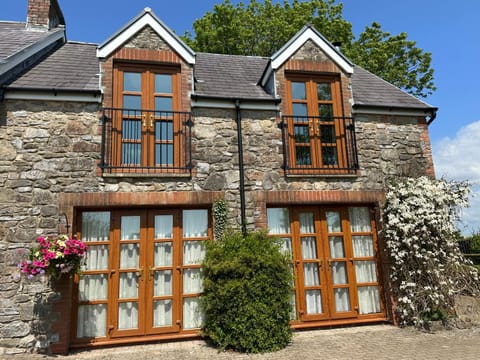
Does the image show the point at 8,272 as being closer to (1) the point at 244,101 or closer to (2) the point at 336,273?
(1) the point at 244,101

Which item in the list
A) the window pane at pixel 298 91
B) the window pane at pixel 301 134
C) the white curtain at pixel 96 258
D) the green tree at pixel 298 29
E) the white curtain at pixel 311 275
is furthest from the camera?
the green tree at pixel 298 29

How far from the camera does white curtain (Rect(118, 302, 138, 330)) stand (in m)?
5.97

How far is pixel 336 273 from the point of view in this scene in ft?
22.6

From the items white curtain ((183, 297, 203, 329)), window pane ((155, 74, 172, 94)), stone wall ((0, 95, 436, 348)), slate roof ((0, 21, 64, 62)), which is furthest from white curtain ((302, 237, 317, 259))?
slate roof ((0, 21, 64, 62))

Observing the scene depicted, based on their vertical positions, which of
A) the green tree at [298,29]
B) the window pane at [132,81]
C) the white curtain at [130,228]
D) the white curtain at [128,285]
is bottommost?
the white curtain at [128,285]

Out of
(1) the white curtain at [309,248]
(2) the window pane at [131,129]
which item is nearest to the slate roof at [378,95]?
(1) the white curtain at [309,248]

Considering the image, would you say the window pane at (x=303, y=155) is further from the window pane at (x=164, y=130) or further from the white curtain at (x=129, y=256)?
the white curtain at (x=129, y=256)

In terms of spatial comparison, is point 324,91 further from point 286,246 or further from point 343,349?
point 343,349

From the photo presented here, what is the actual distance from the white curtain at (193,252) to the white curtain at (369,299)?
11.4 feet

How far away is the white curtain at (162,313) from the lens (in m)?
6.10

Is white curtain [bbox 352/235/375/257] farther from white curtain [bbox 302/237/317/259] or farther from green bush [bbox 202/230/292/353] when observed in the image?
green bush [bbox 202/230/292/353]

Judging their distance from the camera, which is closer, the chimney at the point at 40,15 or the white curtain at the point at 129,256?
the white curtain at the point at 129,256

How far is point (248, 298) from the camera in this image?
18.3ft

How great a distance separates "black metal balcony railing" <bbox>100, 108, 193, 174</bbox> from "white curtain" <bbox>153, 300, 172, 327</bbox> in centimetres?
254
